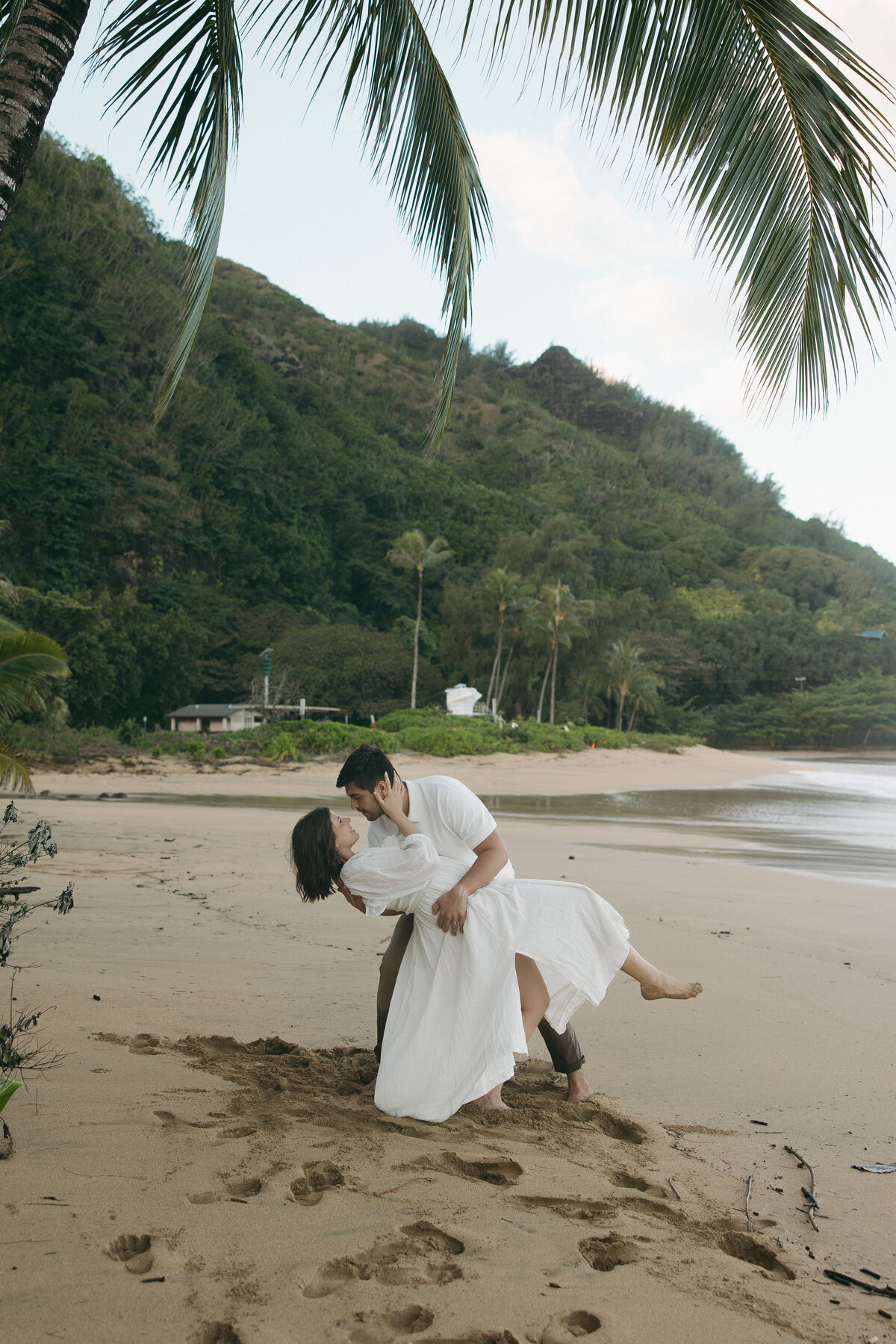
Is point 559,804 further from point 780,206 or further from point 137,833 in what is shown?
point 780,206

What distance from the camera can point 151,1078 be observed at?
3.07 meters

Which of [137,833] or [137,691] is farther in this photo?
[137,691]

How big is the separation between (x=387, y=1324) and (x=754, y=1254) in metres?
0.96

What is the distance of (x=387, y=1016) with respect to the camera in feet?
10.4

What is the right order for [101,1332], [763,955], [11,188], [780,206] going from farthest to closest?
[763,955]
[780,206]
[11,188]
[101,1332]

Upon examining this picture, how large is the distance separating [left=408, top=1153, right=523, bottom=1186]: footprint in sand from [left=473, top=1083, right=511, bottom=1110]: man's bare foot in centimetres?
44

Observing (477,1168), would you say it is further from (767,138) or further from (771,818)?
(771,818)

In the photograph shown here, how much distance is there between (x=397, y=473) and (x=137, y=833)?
63933 millimetres

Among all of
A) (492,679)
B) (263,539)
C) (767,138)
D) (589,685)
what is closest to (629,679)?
(589,685)

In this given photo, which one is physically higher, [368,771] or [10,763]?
[368,771]

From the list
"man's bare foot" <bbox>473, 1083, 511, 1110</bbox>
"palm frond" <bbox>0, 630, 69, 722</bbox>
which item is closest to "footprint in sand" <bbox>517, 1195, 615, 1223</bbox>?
"man's bare foot" <bbox>473, 1083, 511, 1110</bbox>

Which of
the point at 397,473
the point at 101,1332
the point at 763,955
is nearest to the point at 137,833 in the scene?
the point at 763,955

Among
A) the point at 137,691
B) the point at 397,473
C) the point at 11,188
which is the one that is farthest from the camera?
the point at 397,473

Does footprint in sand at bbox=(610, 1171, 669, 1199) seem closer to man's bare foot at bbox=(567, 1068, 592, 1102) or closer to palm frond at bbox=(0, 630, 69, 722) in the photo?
man's bare foot at bbox=(567, 1068, 592, 1102)
